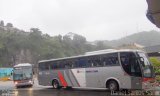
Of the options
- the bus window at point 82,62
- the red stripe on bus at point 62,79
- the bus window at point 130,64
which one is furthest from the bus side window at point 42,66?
the bus window at point 130,64

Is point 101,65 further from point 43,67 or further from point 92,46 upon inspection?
point 92,46

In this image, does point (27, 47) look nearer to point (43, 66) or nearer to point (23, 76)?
point (23, 76)

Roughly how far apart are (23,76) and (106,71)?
40.9ft

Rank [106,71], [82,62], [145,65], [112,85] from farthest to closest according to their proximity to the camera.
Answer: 1. [82,62]
2. [106,71]
3. [112,85]
4. [145,65]

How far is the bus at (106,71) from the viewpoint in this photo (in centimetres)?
1734

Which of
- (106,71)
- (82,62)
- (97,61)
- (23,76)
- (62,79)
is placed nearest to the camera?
(106,71)

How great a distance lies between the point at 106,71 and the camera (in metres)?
19.0

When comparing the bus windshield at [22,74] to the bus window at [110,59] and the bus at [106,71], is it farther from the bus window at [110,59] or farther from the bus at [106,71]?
the bus window at [110,59]

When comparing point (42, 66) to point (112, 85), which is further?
point (42, 66)

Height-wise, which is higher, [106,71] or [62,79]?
[106,71]

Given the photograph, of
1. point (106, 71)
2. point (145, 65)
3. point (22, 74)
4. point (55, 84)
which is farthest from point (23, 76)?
point (145, 65)

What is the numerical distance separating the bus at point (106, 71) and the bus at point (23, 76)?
508 cm

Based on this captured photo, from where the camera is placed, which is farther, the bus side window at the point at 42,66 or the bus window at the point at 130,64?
the bus side window at the point at 42,66

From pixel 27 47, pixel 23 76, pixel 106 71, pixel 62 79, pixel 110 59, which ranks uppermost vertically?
pixel 27 47
